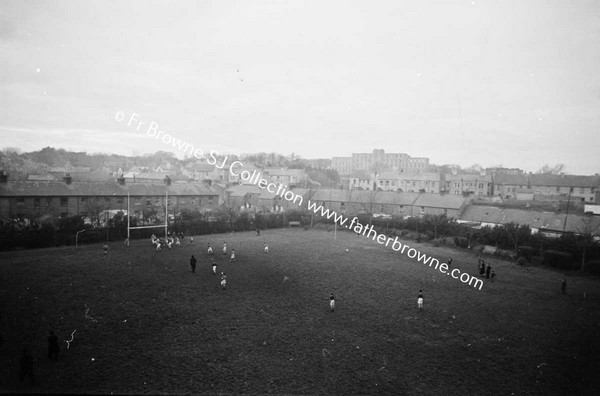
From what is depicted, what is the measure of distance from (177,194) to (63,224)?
69.6 feet

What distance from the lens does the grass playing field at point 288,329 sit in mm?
12312

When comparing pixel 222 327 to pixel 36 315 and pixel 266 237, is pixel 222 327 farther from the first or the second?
pixel 266 237

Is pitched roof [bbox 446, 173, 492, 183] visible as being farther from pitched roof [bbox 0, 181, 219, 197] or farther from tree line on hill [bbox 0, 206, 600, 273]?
pitched roof [bbox 0, 181, 219, 197]

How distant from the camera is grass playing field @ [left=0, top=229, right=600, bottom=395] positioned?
1231 centimetres

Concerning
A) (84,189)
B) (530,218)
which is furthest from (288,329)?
(84,189)

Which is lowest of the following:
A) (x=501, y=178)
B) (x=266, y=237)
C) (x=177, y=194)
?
(x=266, y=237)

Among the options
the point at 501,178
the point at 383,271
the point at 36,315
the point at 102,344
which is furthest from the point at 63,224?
the point at 501,178

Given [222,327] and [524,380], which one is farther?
[222,327]

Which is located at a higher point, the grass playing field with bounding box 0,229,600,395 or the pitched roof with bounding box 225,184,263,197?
the pitched roof with bounding box 225,184,263,197

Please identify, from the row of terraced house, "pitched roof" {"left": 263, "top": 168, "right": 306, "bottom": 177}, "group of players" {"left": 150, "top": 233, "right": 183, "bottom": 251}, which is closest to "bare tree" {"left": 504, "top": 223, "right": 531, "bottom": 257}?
"group of players" {"left": 150, "top": 233, "right": 183, "bottom": 251}

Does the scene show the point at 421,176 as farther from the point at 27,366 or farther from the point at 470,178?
the point at 27,366

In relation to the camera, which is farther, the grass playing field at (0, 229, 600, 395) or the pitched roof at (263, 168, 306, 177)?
the pitched roof at (263, 168, 306, 177)

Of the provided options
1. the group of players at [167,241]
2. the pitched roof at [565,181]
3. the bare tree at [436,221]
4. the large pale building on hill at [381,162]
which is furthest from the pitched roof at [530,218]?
the large pale building on hill at [381,162]

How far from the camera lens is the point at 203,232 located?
44250 millimetres
